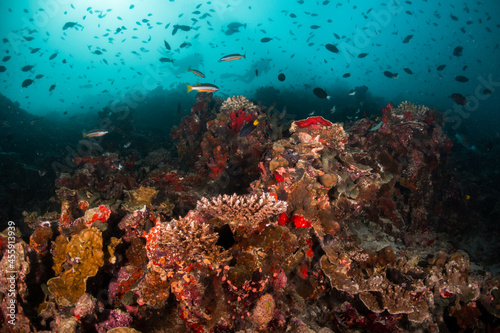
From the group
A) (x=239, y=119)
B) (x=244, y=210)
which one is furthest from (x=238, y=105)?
(x=244, y=210)

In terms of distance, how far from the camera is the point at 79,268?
10.5 ft

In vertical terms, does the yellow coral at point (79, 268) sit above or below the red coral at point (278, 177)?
below

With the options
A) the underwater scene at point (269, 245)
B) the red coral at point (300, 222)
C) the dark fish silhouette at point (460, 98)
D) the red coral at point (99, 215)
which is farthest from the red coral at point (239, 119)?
the dark fish silhouette at point (460, 98)

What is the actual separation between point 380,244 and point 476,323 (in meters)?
2.29

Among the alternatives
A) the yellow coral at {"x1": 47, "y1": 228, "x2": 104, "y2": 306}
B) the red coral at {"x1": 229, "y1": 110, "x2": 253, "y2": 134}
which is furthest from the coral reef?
the red coral at {"x1": 229, "y1": 110, "x2": 253, "y2": 134}

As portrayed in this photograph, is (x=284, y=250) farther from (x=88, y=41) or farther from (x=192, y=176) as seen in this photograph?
(x=88, y=41)

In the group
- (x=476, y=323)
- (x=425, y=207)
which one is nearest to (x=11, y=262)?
(x=476, y=323)

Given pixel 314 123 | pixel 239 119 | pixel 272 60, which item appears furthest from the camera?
pixel 272 60

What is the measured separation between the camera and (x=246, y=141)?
725cm

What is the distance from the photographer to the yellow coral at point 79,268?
314 centimetres

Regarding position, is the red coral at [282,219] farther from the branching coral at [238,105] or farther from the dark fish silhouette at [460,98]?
the dark fish silhouette at [460,98]

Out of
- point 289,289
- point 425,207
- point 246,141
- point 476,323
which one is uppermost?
point 246,141

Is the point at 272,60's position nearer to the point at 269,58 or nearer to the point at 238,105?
the point at 269,58

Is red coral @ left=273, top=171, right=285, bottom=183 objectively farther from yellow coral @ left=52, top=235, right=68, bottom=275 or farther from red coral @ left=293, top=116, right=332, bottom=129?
yellow coral @ left=52, top=235, right=68, bottom=275
